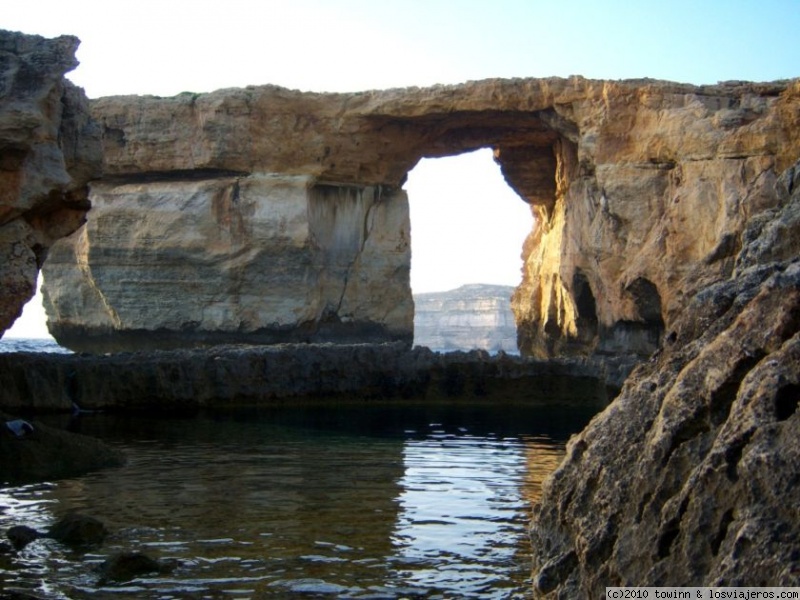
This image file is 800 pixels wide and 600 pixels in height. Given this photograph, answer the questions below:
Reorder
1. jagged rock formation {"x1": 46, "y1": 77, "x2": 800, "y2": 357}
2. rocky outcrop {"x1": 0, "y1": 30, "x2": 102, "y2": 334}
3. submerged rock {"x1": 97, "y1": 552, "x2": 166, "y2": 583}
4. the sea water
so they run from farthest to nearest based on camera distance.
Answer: the sea water < jagged rock formation {"x1": 46, "y1": 77, "x2": 800, "y2": 357} < rocky outcrop {"x1": 0, "y1": 30, "x2": 102, "y2": 334} < submerged rock {"x1": 97, "y1": 552, "x2": 166, "y2": 583}

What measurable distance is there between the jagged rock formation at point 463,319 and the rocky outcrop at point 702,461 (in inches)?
4049

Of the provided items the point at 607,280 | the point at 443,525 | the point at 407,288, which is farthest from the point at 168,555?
the point at 407,288

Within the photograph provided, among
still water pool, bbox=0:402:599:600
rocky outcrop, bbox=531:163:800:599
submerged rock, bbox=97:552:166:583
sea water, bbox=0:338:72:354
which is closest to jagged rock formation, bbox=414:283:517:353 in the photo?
sea water, bbox=0:338:72:354

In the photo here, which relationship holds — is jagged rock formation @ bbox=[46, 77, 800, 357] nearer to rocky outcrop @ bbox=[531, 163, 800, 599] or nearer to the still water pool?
the still water pool

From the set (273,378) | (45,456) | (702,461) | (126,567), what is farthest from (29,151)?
(702,461)

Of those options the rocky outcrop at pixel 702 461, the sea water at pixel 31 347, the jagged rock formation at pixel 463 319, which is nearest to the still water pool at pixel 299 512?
the rocky outcrop at pixel 702 461

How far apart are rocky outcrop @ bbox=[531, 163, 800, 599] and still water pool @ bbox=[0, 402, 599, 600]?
1.96 meters

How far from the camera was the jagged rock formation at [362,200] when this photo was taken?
25.1 m

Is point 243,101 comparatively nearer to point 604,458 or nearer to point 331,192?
point 331,192

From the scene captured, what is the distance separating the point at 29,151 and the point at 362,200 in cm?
1943

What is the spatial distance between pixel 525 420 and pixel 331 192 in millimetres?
13925

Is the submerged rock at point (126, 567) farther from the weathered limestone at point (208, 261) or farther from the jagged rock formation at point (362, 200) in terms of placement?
the weathered limestone at point (208, 261)

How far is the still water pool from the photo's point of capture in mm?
6309

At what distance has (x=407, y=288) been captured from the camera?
31.6m
